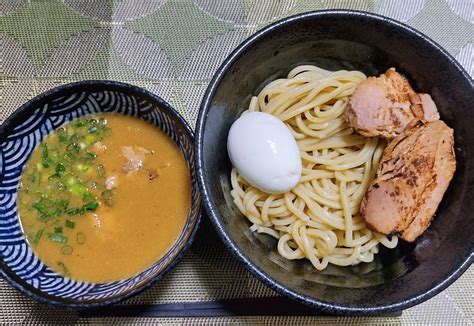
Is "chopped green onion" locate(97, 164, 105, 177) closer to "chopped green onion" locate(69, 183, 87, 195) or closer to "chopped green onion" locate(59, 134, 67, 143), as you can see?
"chopped green onion" locate(69, 183, 87, 195)

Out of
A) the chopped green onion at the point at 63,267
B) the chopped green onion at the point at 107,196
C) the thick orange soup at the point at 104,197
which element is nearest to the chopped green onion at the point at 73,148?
the thick orange soup at the point at 104,197

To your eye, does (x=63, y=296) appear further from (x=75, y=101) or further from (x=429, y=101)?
(x=429, y=101)

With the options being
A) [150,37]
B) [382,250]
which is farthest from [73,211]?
[382,250]

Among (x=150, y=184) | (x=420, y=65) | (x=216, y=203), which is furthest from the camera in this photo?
(x=150, y=184)

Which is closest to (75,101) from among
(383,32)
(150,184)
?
(150,184)

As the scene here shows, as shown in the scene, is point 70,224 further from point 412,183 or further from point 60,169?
point 412,183

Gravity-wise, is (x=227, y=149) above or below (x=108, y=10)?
below
